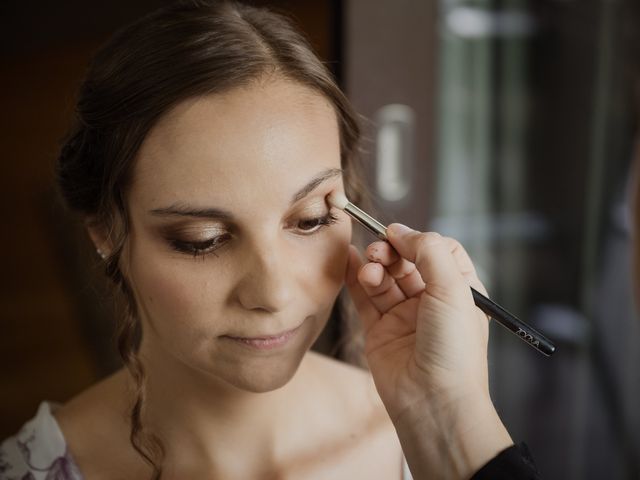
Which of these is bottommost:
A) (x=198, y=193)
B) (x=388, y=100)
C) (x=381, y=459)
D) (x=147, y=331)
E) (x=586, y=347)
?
(x=586, y=347)

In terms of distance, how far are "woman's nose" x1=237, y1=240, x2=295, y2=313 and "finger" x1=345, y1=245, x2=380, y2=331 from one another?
0.47 ft

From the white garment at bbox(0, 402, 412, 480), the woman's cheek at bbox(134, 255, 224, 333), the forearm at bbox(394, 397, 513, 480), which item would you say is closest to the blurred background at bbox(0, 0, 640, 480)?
the white garment at bbox(0, 402, 412, 480)

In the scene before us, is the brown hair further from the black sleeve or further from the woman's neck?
the black sleeve

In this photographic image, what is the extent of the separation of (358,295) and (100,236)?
1.11 feet

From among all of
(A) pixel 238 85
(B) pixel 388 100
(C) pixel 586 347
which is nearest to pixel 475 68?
(B) pixel 388 100

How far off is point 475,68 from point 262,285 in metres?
1.30

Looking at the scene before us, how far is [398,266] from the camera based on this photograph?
968mm

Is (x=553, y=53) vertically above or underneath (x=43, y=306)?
above

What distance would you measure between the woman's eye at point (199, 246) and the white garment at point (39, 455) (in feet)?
1.16

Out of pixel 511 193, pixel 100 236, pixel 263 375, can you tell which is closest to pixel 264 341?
pixel 263 375

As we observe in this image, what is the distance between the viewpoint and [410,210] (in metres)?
1.70

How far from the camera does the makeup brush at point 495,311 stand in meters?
0.86

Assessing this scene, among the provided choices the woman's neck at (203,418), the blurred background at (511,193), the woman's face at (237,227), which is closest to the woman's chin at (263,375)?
the woman's face at (237,227)

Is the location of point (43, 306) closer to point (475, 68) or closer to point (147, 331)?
point (147, 331)
